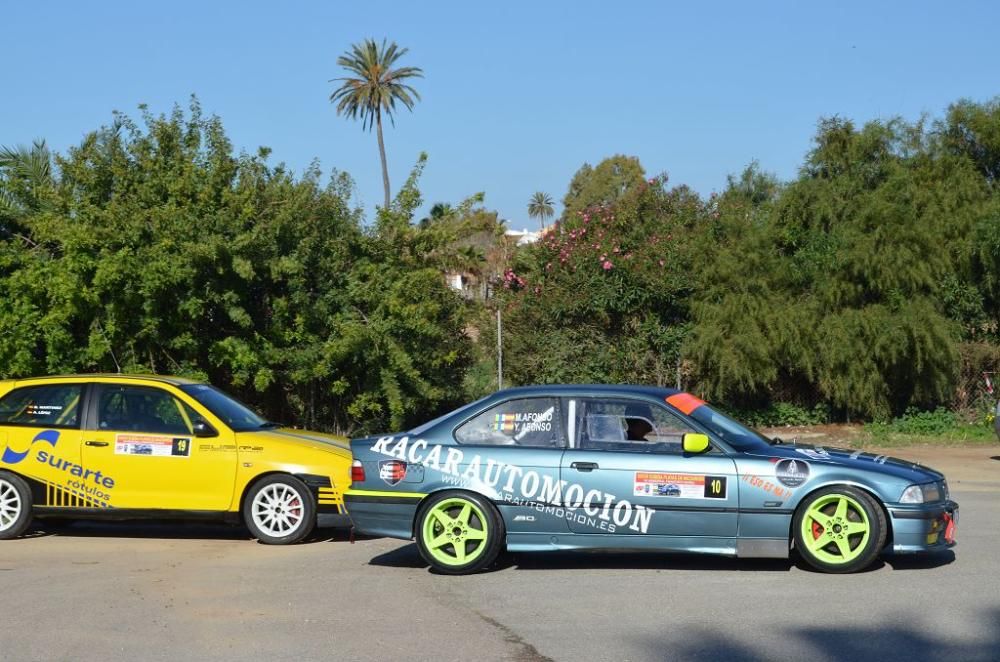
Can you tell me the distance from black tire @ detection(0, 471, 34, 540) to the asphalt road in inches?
22.8

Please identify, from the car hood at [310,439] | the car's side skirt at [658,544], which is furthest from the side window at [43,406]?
the car's side skirt at [658,544]

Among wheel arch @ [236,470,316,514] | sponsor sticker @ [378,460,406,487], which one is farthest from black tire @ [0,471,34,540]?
sponsor sticker @ [378,460,406,487]

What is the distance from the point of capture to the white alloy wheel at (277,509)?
35.0ft

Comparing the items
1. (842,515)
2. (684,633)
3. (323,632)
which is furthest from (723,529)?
(323,632)

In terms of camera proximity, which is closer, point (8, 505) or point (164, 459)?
point (164, 459)

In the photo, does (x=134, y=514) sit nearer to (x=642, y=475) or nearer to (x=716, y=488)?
(x=642, y=475)

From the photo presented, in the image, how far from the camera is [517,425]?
915 centimetres

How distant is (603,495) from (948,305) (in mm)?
13464

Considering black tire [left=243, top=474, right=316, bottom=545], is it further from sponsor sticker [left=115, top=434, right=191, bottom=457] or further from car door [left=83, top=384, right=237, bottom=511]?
sponsor sticker [left=115, top=434, right=191, bottom=457]

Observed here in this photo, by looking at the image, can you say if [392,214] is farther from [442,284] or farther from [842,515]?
[842,515]

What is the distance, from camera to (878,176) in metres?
20.8

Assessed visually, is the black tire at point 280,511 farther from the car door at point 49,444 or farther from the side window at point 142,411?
the car door at point 49,444

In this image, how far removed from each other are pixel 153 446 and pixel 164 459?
0.17 meters

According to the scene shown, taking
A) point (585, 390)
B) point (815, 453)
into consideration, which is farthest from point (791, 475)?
point (585, 390)
